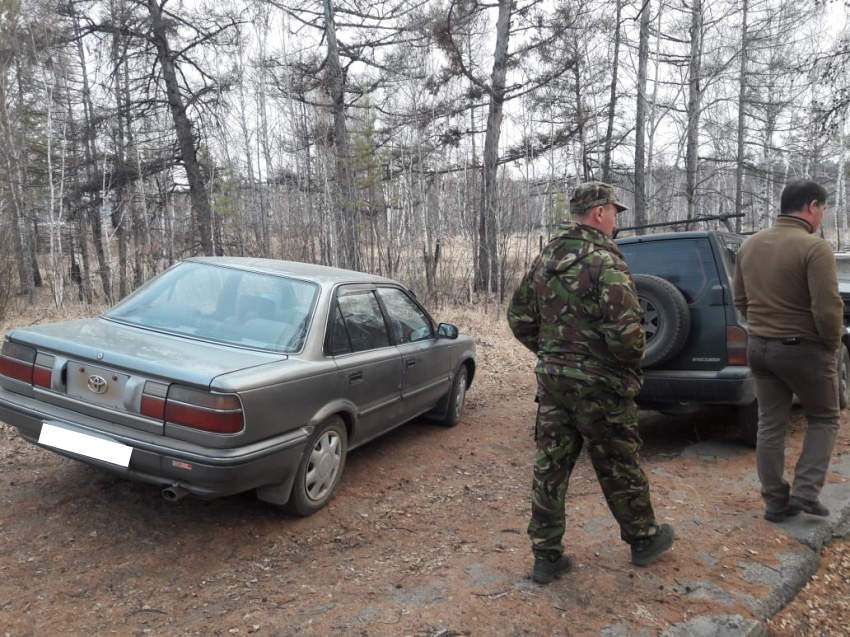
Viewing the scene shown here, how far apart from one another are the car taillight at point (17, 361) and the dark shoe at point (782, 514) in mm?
4339

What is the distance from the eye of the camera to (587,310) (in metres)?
2.78

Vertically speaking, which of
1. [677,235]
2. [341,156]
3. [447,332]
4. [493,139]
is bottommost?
[447,332]

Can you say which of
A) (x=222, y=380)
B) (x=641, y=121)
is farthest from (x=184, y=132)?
(x=222, y=380)

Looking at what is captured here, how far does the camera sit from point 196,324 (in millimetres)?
4078

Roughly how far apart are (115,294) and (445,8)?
11016 mm

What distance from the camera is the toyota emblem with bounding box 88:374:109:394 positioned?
11.2 ft

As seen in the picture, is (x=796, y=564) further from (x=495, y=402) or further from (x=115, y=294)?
(x=115, y=294)

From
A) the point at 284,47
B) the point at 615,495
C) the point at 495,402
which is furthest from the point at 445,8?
the point at 615,495

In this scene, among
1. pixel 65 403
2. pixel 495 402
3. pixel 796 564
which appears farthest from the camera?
pixel 495 402

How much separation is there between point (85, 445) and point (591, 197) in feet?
9.57

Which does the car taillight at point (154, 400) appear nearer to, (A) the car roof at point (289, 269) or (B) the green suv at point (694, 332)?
(A) the car roof at point (289, 269)

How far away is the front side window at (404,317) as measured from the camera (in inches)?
204

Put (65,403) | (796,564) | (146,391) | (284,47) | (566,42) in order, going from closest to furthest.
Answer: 1. (796,564)
2. (146,391)
3. (65,403)
4. (566,42)
5. (284,47)

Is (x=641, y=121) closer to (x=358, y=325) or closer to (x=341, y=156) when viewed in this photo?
(x=341, y=156)
